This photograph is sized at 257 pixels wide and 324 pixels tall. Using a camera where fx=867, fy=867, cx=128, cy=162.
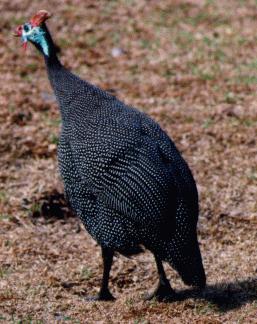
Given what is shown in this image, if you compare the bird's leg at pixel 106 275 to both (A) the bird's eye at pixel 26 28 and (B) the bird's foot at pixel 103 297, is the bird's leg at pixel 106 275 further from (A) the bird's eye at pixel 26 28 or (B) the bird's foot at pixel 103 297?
(A) the bird's eye at pixel 26 28

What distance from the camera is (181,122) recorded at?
7336mm

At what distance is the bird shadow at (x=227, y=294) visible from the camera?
474 cm

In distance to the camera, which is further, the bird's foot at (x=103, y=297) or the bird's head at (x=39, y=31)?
the bird's head at (x=39, y=31)

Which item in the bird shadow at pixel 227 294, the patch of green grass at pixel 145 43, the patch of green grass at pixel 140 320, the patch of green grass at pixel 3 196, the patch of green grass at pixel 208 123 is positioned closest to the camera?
the patch of green grass at pixel 140 320

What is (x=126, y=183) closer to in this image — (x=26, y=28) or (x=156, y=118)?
(x=26, y=28)

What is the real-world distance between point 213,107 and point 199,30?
1912 mm

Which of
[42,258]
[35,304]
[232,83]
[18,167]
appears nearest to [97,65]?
[232,83]

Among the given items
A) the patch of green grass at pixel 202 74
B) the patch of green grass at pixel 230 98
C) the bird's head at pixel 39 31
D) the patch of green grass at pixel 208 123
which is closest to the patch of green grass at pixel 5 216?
the bird's head at pixel 39 31

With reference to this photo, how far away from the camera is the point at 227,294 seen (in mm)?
4828

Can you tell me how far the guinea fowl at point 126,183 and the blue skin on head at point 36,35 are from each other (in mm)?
234

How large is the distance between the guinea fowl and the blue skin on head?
0.77 ft

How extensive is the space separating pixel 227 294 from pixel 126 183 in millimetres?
922

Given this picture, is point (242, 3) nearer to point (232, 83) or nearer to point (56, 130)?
point (232, 83)

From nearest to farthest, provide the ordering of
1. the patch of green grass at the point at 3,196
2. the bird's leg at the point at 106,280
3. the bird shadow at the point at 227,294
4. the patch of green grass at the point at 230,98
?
1. the bird shadow at the point at 227,294
2. the bird's leg at the point at 106,280
3. the patch of green grass at the point at 3,196
4. the patch of green grass at the point at 230,98
